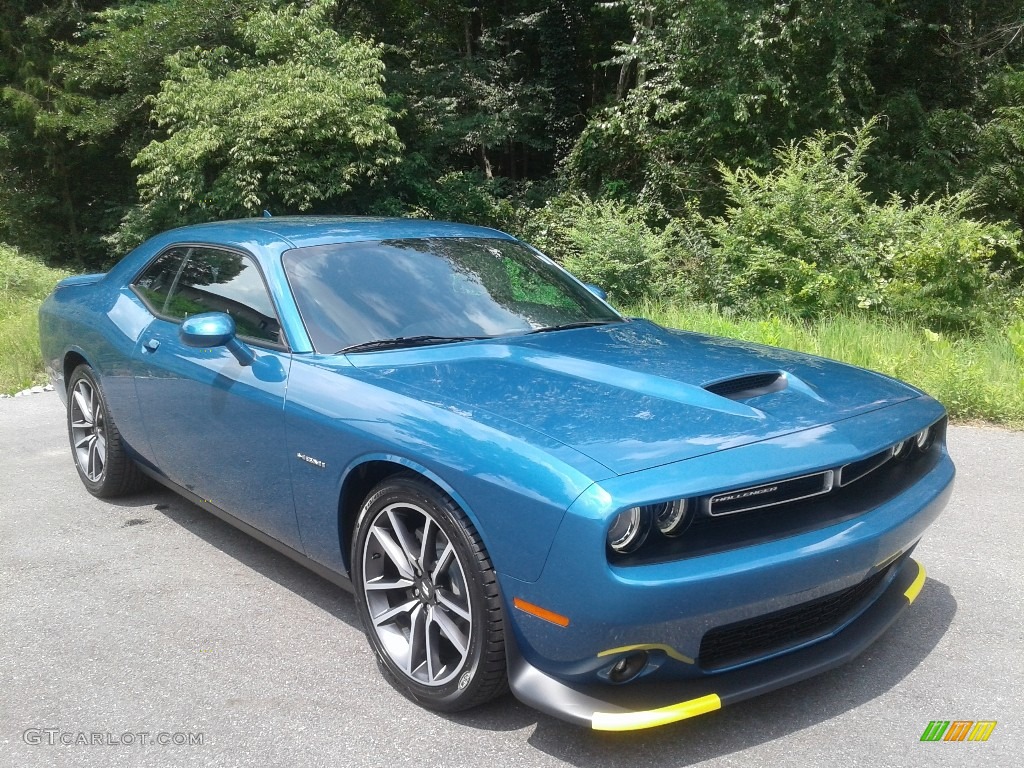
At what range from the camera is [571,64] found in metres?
22.2

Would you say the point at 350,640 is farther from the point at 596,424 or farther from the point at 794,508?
the point at 794,508

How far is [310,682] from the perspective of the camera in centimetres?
308

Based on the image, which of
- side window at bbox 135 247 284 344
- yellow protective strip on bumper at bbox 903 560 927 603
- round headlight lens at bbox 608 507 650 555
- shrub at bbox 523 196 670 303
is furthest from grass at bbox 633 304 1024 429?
round headlight lens at bbox 608 507 650 555

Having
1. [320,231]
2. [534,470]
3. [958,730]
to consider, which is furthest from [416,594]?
[320,231]

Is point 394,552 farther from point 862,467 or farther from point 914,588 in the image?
point 914,588

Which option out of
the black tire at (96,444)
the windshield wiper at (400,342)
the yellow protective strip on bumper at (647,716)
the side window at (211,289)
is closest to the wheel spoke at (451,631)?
the yellow protective strip on bumper at (647,716)

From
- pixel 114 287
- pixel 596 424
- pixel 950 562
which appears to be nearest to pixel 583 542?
pixel 596 424

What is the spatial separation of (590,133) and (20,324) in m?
11.6

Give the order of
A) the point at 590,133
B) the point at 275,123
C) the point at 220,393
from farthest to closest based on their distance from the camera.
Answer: the point at 590,133
the point at 275,123
the point at 220,393

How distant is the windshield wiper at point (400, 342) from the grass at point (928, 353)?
3965mm

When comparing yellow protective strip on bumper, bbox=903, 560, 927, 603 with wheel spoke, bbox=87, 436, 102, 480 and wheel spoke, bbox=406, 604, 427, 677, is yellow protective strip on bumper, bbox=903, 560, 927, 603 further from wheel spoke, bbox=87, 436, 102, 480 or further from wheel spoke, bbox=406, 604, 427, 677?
wheel spoke, bbox=87, 436, 102, 480

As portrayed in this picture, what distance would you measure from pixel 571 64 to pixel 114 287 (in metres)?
19.0

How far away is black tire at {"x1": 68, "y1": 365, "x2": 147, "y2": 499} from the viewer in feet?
15.8

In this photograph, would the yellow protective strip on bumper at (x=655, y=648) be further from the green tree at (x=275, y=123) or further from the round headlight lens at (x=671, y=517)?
the green tree at (x=275, y=123)
